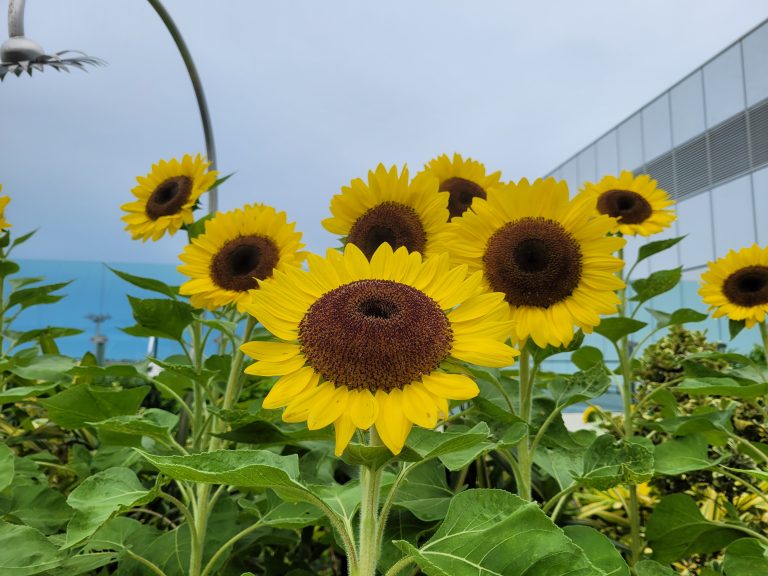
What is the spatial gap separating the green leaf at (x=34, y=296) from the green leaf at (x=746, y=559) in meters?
1.81

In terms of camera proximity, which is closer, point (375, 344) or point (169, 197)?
point (375, 344)

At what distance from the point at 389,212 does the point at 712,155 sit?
1445 cm

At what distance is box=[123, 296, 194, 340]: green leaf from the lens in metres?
1.31

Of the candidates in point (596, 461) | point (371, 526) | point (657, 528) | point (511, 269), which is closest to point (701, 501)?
point (657, 528)

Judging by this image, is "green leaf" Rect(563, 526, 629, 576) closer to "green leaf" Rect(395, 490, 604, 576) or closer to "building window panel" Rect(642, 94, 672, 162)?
"green leaf" Rect(395, 490, 604, 576)

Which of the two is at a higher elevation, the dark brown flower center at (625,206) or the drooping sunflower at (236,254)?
the dark brown flower center at (625,206)

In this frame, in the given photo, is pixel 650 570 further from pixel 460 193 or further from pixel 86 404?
pixel 86 404

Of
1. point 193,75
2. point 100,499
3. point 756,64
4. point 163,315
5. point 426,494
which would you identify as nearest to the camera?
point 100,499

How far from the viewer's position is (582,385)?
1.11 m

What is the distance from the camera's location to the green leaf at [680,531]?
1235 millimetres

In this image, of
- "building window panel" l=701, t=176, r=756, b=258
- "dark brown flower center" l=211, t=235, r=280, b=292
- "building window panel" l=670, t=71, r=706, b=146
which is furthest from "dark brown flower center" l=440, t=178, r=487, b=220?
"building window panel" l=670, t=71, r=706, b=146

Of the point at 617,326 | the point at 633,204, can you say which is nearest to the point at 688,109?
the point at 633,204

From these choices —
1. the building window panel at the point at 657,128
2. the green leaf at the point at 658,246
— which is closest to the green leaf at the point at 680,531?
the green leaf at the point at 658,246

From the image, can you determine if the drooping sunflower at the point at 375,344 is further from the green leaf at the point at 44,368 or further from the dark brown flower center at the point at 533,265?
the green leaf at the point at 44,368
